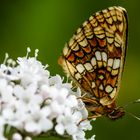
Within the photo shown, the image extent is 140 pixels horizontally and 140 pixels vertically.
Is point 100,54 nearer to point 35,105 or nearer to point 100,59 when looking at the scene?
point 100,59

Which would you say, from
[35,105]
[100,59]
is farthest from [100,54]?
[35,105]

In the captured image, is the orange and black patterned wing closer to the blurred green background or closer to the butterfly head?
the butterfly head

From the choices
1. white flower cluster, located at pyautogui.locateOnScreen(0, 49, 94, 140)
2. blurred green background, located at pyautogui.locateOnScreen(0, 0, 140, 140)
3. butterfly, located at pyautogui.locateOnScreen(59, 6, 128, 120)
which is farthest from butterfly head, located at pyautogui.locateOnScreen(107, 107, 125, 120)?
blurred green background, located at pyautogui.locateOnScreen(0, 0, 140, 140)

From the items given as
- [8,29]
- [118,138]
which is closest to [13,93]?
[118,138]

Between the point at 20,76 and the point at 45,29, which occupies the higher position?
the point at 45,29

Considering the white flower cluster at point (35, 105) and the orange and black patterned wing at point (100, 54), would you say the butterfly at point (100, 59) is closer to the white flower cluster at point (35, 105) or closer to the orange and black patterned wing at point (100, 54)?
the orange and black patterned wing at point (100, 54)

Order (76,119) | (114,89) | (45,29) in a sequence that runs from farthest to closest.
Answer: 1. (45,29)
2. (114,89)
3. (76,119)

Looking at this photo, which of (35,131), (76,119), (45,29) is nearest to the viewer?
(35,131)

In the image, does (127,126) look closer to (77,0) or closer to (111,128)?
(111,128)
